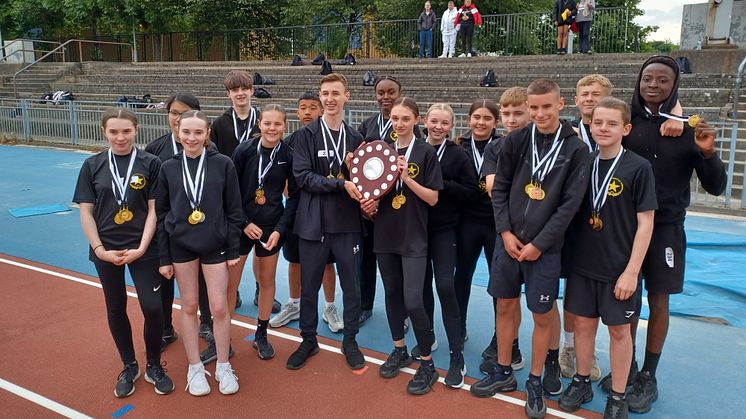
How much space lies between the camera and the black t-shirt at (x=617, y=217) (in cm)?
338

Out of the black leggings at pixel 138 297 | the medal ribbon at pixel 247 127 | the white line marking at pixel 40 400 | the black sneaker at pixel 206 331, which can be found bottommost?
the white line marking at pixel 40 400

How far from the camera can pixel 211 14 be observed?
102 feet

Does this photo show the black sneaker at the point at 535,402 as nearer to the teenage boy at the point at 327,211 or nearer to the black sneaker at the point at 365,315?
the teenage boy at the point at 327,211

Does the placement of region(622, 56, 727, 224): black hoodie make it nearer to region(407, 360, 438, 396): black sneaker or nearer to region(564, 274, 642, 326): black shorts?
region(564, 274, 642, 326): black shorts

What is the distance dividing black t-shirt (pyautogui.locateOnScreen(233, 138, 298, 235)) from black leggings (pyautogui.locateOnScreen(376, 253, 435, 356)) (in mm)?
929

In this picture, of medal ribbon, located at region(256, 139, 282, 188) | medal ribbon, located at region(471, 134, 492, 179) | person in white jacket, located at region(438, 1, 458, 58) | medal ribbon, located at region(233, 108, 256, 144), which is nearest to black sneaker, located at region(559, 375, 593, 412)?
medal ribbon, located at region(471, 134, 492, 179)

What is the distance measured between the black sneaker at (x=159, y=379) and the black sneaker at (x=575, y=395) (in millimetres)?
2843

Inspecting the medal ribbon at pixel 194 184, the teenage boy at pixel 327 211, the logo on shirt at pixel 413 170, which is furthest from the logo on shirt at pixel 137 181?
the logo on shirt at pixel 413 170

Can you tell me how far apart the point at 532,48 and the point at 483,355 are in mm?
20533

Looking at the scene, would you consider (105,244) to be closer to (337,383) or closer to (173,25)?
(337,383)

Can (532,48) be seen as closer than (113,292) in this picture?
No

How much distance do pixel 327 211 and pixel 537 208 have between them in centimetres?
160

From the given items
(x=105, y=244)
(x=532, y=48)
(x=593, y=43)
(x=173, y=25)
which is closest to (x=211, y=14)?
(x=173, y=25)

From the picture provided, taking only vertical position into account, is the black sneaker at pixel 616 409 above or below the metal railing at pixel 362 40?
below
